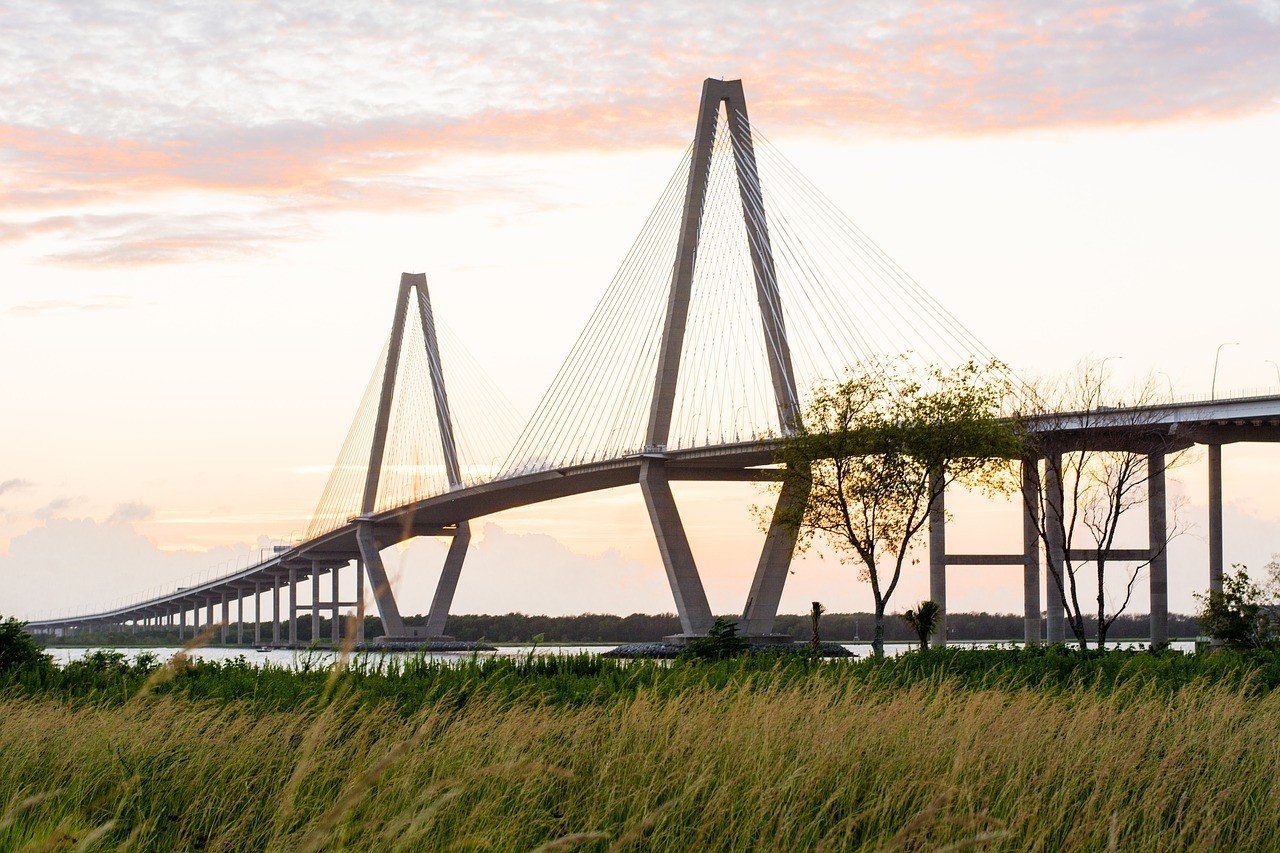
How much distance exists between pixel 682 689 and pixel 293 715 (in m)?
3.95

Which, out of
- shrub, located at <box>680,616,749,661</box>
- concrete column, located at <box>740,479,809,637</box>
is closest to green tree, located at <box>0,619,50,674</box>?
shrub, located at <box>680,616,749,661</box>

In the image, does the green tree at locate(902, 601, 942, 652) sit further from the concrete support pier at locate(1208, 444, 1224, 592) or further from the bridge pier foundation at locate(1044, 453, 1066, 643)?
the concrete support pier at locate(1208, 444, 1224, 592)

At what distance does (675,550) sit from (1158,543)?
19338 millimetres

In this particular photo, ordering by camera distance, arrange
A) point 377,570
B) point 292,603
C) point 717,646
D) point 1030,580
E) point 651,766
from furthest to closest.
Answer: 1. point 292,603
2. point 377,570
3. point 1030,580
4. point 717,646
5. point 651,766

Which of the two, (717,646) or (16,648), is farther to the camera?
(717,646)

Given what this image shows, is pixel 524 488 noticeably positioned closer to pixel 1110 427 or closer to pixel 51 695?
pixel 1110 427

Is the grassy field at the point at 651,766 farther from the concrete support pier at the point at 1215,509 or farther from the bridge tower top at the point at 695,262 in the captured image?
the concrete support pier at the point at 1215,509

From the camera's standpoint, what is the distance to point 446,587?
92562mm

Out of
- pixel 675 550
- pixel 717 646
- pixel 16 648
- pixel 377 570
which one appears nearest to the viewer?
pixel 16 648

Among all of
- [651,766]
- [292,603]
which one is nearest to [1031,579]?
[651,766]

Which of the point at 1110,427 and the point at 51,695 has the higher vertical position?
the point at 1110,427

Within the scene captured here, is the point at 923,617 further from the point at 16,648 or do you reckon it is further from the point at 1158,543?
the point at 16,648

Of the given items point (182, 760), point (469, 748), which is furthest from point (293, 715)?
point (469, 748)

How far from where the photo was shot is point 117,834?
9.50 metres
